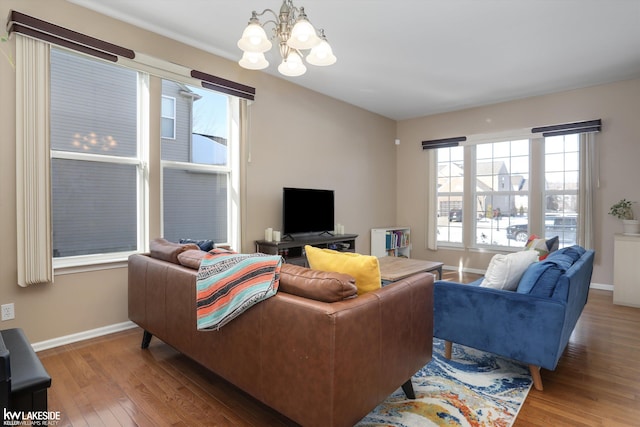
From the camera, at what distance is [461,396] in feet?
6.79

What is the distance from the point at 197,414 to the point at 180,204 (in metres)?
2.28

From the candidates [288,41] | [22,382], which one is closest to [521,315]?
[288,41]

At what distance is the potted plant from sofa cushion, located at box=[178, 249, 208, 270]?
490 cm

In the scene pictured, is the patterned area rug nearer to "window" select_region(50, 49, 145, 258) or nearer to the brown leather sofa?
the brown leather sofa

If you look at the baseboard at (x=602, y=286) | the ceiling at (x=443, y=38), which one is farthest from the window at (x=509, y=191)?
the ceiling at (x=443, y=38)

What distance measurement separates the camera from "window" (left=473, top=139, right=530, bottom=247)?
17.2 ft

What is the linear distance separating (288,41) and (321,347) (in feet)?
5.96

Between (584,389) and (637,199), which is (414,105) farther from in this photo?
(584,389)

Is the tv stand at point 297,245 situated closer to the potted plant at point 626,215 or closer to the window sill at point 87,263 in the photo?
the window sill at point 87,263

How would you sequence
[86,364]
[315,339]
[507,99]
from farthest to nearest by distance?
[507,99]
[86,364]
[315,339]

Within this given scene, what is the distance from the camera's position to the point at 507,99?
5.24 m

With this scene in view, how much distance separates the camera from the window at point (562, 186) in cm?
480

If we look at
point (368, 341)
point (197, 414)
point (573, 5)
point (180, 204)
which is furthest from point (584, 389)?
point (180, 204)

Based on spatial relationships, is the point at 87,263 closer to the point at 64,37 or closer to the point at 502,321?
the point at 64,37
